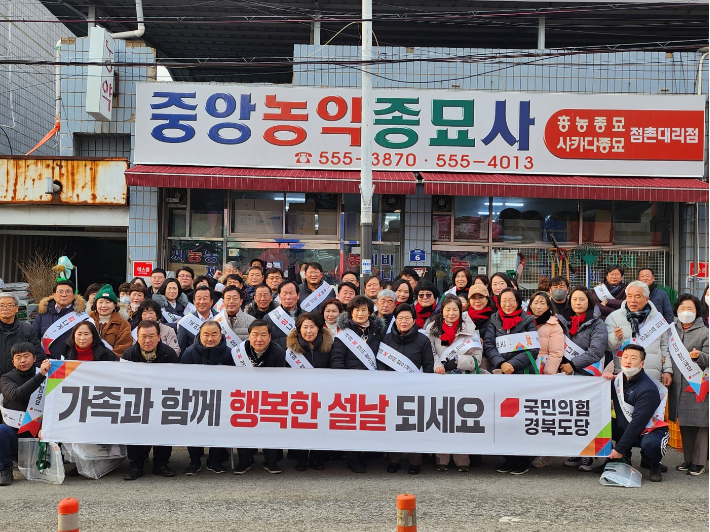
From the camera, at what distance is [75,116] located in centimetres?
1500

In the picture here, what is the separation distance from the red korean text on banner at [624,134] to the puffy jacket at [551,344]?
25.4ft

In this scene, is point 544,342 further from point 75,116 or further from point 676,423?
point 75,116

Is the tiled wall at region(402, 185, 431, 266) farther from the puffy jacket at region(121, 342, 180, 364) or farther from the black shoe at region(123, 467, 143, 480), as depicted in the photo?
the black shoe at region(123, 467, 143, 480)

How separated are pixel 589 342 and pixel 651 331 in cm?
65

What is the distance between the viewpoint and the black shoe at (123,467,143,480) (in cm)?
690

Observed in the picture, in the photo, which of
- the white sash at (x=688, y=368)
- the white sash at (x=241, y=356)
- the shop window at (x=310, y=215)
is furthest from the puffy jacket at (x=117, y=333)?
the shop window at (x=310, y=215)

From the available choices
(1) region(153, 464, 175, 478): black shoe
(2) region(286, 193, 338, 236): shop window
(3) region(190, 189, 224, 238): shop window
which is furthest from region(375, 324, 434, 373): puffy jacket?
(3) region(190, 189, 224, 238): shop window

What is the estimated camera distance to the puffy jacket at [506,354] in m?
7.27

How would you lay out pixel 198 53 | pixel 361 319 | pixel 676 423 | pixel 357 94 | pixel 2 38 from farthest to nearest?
pixel 198 53
pixel 2 38
pixel 357 94
pixel 676 423
pixel 361 319

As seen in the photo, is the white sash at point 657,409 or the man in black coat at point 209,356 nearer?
the white sash at point 657,409

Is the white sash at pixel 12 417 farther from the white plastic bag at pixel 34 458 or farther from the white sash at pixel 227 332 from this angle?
the white sash at pixel 227 332

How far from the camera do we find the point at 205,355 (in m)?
7.19

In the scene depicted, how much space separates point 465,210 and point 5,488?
1054 centimetres

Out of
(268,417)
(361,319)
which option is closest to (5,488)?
(268,417)
